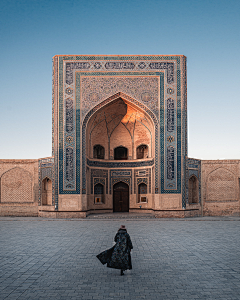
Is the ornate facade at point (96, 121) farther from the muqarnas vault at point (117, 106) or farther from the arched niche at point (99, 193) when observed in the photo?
the arched niche at point (99, 193)

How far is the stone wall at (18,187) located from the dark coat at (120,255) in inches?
409

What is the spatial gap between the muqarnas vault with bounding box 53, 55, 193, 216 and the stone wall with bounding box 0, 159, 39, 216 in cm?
177

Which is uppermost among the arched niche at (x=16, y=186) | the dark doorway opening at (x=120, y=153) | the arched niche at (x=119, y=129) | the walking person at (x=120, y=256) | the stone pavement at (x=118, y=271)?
the arched niche at (x=119, y=129)

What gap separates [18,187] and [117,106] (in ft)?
22.6

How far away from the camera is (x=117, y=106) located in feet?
49.5

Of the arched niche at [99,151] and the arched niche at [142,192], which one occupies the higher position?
the arched niche at [99,151]

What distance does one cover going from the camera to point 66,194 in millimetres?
13180

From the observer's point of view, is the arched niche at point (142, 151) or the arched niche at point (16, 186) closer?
the arched niche at point (16, 186)

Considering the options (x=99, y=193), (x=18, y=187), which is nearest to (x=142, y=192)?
(x=99, y=193)

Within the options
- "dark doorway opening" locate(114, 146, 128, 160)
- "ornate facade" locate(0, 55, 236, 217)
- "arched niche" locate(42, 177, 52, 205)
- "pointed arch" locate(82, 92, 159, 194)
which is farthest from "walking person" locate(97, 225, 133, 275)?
"dark doorway opening" locate(114, 146, 128, 160)

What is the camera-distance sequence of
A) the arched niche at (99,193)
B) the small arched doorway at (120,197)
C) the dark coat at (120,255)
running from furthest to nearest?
the small arched doorway at (120,197) → the arched niche at (99,193) → the dark coat at (120,255)

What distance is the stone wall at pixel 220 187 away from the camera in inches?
564

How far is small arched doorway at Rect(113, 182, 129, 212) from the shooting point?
51.8ft

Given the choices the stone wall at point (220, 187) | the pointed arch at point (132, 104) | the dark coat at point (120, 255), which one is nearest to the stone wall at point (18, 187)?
the pointed arch at point (132, 104)
